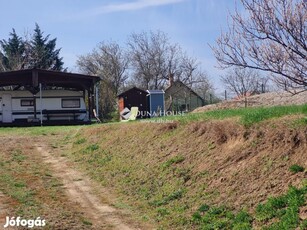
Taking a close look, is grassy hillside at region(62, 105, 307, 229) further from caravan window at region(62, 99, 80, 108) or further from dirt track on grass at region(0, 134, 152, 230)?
caravan window at region(62, 99, 80, 108)

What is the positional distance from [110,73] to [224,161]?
163ft

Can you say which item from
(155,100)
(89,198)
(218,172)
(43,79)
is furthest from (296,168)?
(43,79)

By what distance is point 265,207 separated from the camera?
20.5ft

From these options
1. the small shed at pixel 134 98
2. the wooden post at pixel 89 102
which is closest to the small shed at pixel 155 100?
the small shed at pixel 134 98

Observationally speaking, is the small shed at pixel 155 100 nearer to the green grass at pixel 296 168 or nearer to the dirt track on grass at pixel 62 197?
the dirt track on grass at pixel 62 197

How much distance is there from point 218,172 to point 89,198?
2831 mm

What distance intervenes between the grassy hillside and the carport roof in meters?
19.6

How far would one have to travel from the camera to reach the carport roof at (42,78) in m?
31.0

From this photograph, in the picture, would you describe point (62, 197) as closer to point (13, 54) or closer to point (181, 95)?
point (181, 95)

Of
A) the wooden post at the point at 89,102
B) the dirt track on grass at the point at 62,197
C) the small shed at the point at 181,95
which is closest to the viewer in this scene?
the dirt track on grass at the point at 62,197

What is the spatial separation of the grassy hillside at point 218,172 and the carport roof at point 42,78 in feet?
64.4

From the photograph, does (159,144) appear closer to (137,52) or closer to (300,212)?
(300,212)

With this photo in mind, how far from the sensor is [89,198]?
930 cm

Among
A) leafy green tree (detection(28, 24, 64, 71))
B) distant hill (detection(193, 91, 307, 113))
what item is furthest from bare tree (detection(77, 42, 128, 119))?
distant hill (detection(193, 91, 307, 113))
